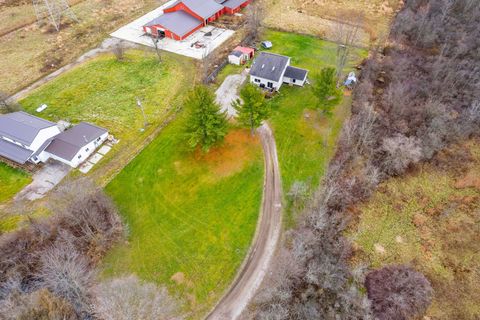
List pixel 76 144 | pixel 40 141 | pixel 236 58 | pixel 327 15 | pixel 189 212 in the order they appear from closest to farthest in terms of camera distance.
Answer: pixel 189 212
pixel 76 144
pixel 40 141
pixel 236 58
pixel 327 15

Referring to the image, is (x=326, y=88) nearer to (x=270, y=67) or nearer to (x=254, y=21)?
(x=270, y=67)

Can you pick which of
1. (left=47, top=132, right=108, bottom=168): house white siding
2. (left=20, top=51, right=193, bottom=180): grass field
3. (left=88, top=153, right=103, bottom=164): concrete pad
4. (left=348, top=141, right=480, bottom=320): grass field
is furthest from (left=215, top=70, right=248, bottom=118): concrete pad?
(left=348, top=141, right=480, bottom=320): grass field

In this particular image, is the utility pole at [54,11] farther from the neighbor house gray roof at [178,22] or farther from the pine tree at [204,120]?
the pine tree at [204,120]

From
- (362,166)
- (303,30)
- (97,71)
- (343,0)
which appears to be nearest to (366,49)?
(303,30)

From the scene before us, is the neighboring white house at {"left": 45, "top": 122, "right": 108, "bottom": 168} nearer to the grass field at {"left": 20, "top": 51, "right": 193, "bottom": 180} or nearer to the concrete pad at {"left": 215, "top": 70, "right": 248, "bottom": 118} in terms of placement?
the grass field at {"left": 20, "top": 51, "right": 193, "bottom": 180}

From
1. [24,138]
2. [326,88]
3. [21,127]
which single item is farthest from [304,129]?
[21,127]

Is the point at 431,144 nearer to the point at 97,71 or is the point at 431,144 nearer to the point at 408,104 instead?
the point at 408,104
